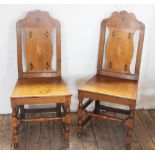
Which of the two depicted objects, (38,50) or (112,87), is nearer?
(112,87)

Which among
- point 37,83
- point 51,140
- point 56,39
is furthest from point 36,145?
point 56,39

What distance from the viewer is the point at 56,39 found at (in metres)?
2.15

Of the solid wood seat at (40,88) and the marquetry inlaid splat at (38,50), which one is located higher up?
the marquetry inlaid splat at (38,50)

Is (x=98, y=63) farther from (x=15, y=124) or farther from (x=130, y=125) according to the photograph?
(x=15, y=124)

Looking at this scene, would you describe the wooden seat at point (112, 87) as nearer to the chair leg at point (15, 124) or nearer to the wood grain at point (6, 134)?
the chair leg at point (15, 124)

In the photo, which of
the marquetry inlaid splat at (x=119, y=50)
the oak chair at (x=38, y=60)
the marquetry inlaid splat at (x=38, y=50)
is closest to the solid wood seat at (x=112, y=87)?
the marquetry inlaid splat at (x=119, y=50)

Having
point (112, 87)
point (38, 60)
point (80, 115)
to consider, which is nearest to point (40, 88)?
point (38, 60)

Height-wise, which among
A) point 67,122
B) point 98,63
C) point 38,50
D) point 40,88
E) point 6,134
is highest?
point 38,50

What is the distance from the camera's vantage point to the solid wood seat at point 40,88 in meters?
1.88

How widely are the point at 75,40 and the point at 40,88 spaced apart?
2.00 feet

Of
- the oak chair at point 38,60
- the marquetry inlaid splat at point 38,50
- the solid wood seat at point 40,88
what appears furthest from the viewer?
the marquetry inlaid splat at point 38,50

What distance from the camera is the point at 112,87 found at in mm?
2041

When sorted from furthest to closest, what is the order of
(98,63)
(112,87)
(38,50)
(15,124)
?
1. (98,63)
2. (38,50)
3. (112,87)
4. (15,124)

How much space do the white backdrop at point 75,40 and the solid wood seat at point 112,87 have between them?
283mm
